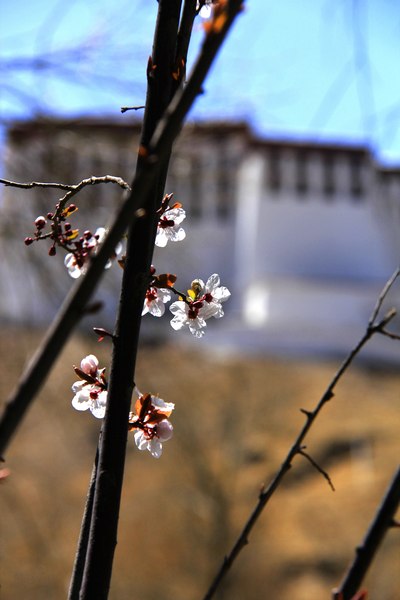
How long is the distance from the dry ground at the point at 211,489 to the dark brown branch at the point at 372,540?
4.47 metres

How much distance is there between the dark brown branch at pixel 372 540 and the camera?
0.52 m

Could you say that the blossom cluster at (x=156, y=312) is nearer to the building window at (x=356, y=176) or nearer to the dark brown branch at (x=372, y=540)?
the dark brown branch at (x=372, y=540)

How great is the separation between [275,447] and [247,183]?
7143 millimetres

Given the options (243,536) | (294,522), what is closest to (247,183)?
(294,522)

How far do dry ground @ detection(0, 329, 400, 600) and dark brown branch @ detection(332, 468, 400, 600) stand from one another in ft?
14.7

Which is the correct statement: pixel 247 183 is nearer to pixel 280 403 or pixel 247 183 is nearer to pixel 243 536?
pixel 280 403

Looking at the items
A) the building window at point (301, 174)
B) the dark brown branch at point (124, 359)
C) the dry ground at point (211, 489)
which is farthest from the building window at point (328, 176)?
the dark brown branch at point (124, 359)

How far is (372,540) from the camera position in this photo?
1.76 ft

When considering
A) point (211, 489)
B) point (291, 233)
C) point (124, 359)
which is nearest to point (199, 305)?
point (124, 359)

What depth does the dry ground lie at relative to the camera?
6164mm

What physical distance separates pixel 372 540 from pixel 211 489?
6099 mm

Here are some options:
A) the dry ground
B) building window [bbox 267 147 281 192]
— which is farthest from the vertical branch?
building window [bbox 267 147 281 192]

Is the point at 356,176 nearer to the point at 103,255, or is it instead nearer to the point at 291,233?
the point at 291,233

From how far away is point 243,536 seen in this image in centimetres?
54
